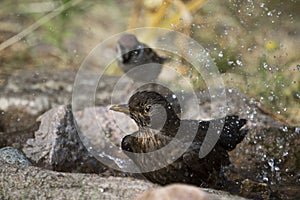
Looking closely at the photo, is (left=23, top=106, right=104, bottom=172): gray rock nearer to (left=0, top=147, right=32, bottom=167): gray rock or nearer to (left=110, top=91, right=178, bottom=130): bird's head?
(left=0, top=147, right=32, bottom=167): gray rock

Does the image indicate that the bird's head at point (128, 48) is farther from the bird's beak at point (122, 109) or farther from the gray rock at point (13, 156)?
the gray rock at point (13, 156)

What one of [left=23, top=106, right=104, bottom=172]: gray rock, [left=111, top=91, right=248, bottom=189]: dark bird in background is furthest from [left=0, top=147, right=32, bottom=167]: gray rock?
[left=111, top=91, right=248, bottom=189]: dark bird in background

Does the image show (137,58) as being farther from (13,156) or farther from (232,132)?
(13,156)

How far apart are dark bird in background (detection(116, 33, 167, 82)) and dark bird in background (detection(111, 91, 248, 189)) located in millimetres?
1446

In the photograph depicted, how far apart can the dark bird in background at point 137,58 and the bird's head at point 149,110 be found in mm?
1383

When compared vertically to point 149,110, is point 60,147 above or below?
below

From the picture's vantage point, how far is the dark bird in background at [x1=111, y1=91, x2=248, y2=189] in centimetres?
378

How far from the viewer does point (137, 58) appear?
5.94 m

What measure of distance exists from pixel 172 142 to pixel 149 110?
0.31 m

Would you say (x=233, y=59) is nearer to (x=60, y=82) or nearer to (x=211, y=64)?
(x=211, y=64)

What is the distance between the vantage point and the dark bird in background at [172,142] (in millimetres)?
3777

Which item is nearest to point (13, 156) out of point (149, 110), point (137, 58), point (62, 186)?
point (149, 110)

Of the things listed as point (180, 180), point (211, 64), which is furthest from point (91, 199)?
point (211, 64)

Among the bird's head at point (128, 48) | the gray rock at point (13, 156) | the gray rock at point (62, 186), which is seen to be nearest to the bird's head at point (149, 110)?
the gray rock at point (13, 156)
